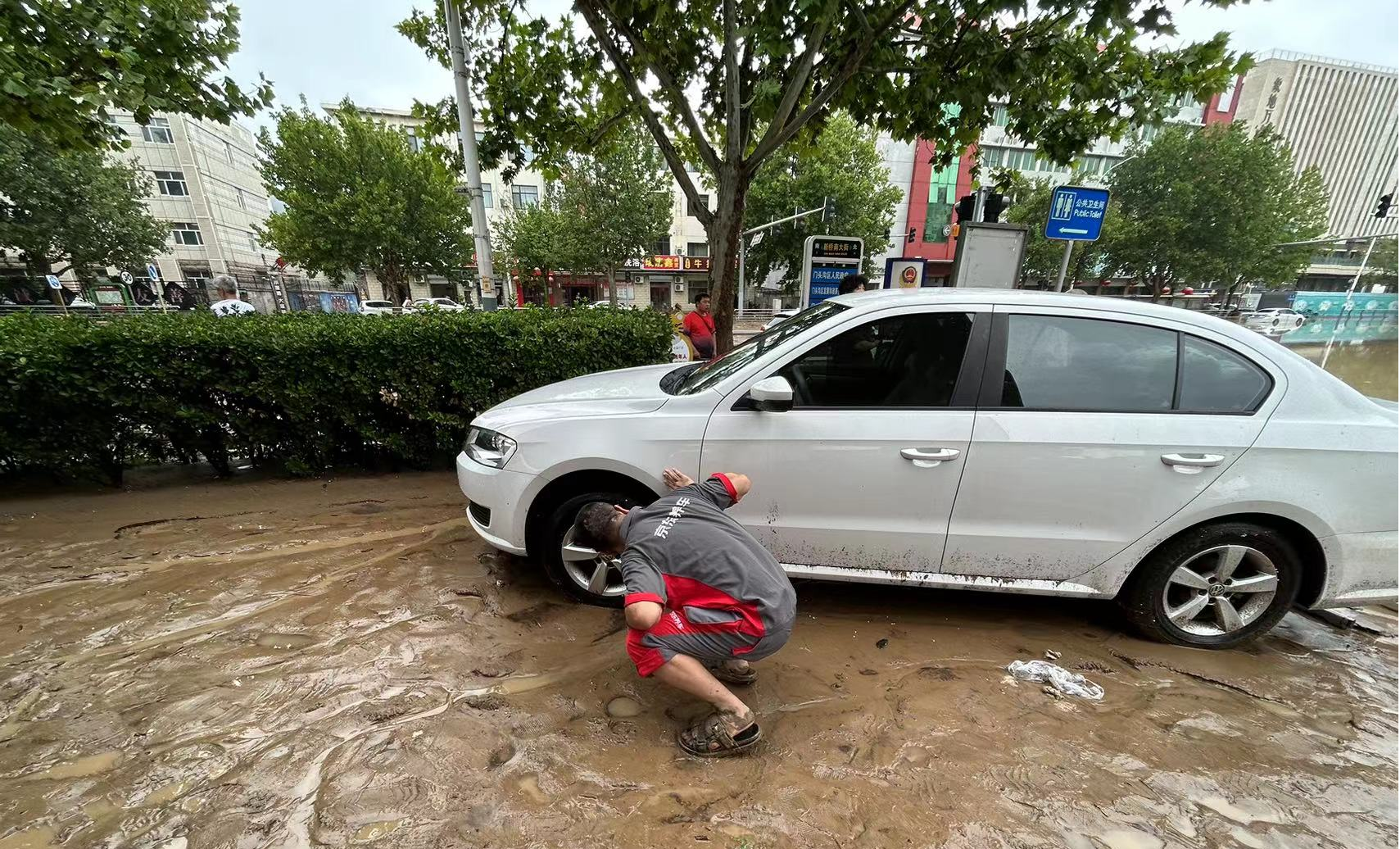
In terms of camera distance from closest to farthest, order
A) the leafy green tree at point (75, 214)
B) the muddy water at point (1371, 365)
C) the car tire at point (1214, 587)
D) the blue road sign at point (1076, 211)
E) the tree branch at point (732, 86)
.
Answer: the muddy water at point (1371, 365) → the car tire at point (1214, 587) → the tree branch at point (732, 86) → the blue road sign at point (1076, 211) → the leafy green tree at point (75, 214)

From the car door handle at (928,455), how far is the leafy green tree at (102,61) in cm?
661

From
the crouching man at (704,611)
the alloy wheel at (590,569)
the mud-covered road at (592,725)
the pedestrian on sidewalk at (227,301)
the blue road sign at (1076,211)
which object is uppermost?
the blue road sign at (1076,211)

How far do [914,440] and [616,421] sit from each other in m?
1.51

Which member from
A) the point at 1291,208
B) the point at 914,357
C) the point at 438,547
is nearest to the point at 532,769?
the point at 438,547

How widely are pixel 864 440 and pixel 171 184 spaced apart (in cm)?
4807

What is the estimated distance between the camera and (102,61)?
4.55 m

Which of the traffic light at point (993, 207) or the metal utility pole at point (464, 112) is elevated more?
the metal utility pole at point (464, 112)

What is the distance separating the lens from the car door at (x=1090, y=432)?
2.45 metres

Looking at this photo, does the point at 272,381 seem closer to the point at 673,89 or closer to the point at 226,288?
the point at 226,288

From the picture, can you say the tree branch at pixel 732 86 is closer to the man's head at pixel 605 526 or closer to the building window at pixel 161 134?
the man's head at pixel 605 526

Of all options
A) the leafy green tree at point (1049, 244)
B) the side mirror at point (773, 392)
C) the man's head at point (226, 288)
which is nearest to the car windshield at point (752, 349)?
the side mirror at point (773, 392)

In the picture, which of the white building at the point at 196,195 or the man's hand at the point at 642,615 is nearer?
the man's hand at the point at 642,615

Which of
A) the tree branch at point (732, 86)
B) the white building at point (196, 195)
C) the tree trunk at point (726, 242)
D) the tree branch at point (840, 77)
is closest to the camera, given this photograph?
the tree branch at point (840, 77)

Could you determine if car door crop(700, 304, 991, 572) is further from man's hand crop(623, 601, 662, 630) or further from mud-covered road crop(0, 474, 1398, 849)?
man's hand crop(623, 601, 662, 630)
